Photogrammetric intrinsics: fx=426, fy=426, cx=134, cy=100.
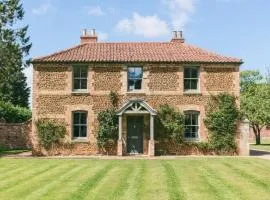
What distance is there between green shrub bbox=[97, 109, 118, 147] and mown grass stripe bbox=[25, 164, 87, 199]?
23.3 ft

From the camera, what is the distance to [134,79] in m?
28.8

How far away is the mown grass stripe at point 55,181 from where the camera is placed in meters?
13.0

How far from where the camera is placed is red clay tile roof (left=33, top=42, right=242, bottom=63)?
28406 millimetres

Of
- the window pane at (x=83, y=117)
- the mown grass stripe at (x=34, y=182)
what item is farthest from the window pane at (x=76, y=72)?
the mown grass stripe at (x=34, y=182)

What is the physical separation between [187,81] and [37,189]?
55.4 ft

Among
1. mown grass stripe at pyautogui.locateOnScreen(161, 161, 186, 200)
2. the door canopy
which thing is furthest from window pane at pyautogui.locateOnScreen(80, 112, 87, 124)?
mown grass stripe at pyautogui.locateOnScreen(161, 161, 186, 200)

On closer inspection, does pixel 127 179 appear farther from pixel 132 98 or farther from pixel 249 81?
pixel 249 81

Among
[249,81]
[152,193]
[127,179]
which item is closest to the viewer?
[152,193]

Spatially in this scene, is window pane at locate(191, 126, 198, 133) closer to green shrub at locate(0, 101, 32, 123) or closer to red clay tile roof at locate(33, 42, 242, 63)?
red clay tile roof at locate(33, 42, 242, 63)

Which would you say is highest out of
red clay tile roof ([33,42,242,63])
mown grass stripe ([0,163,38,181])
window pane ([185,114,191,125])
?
red clay tile roof ([33,42,242,63])

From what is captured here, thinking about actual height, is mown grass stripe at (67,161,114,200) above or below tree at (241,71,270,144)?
below

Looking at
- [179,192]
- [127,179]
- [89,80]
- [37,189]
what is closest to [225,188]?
[179,192]

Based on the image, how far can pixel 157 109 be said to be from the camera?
28453 mm

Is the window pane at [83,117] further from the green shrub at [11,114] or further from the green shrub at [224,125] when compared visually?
the green shrub at [11,114]
